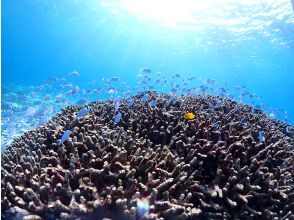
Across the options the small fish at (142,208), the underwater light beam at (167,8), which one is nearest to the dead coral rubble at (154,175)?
the small fish at (142,208)

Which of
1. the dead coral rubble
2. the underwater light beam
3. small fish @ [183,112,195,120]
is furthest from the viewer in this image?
the underwater light beam

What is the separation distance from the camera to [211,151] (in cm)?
470

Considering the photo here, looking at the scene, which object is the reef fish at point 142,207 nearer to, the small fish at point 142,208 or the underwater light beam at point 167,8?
the small fish at point 142,208

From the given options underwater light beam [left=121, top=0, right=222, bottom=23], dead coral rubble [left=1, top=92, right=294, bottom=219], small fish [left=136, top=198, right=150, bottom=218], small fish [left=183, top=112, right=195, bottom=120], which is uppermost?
underwater light beam [left=121, top=0, right=222, bottom=23]

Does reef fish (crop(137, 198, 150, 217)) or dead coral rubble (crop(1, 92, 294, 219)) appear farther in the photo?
dead coral rubble (crop(1, 92, 294, 219))

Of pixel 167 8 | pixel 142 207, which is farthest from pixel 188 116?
pixel 167 8

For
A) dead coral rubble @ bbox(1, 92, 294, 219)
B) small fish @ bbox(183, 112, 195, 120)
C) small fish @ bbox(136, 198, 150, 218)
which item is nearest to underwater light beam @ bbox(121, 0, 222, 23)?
small fish @ bbox(183, 112, 195, 120)

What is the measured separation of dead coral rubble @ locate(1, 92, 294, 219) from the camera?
3475 mm

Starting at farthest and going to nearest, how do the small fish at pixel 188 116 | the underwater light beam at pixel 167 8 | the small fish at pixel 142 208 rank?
the underwater light beam at pixel 167 8 → the small fish at pixel 188 116 → the small fish at pixel 142 208

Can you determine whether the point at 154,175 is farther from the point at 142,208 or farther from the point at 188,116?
the point at 188,116

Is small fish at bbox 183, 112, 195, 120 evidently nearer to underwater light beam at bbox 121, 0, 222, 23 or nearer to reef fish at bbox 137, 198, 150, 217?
reef fish at bbox 137, 198, 150, 217

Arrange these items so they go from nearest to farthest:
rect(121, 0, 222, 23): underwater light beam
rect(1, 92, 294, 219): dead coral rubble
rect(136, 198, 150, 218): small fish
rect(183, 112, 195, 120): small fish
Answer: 1. rect(136, 198, 150, 218): small fish
2. rect(1, 92, 294, 219): dead coral rubble
3. rect(183, 112, 195, 120): small fish
4. rect(121, 0, 222, 23): underwater light beam

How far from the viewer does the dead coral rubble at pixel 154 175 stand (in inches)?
137

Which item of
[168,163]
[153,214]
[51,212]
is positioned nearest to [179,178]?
[168,163]
